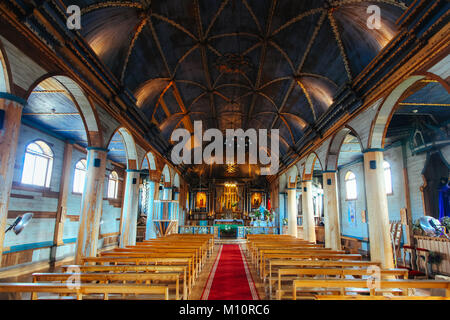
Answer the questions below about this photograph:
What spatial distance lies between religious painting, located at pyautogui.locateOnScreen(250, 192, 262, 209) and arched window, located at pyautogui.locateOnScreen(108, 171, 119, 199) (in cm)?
1147

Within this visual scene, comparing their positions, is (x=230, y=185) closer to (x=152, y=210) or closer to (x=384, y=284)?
(x=152, y=210)

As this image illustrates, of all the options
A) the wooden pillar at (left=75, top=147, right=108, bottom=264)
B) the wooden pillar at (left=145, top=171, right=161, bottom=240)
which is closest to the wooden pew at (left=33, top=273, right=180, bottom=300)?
the wooden pillar at (left=75, top=147, right=108, bottom=264)

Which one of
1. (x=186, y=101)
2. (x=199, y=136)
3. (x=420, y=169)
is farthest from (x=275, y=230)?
(x=186, y=101)

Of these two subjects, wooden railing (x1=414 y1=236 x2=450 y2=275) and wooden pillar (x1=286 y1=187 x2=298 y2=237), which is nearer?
wooden railing (x1=414 y1=236 x2=450 y2=275)

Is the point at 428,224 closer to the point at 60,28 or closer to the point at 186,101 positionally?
the point at 186,101

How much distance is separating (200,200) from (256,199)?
16.8ft

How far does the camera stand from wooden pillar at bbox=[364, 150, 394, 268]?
22.2 ft

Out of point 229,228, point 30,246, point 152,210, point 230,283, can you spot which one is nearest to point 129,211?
point 152,210

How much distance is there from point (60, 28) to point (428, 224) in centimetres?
1206

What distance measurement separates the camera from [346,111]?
834 cm

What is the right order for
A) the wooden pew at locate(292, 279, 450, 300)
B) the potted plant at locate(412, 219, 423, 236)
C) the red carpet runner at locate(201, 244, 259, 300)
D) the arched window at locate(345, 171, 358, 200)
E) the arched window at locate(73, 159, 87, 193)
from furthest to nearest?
the arched window at locate(345, 171, 358, 200) < the arched window at locate(73, 159, 87, 193) < the potted plant at locate(412, 219, 423, 236) < the red carpet runner at locate(201, 244, 259, 300) < the wooden pew at locate(292, 279, 450, 300)

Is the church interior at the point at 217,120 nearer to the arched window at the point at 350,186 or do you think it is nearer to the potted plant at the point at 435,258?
the potted plant at the point at 435,258

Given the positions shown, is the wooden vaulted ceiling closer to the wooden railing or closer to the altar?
the wooden railing

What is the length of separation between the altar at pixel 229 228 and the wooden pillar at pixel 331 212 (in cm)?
898
